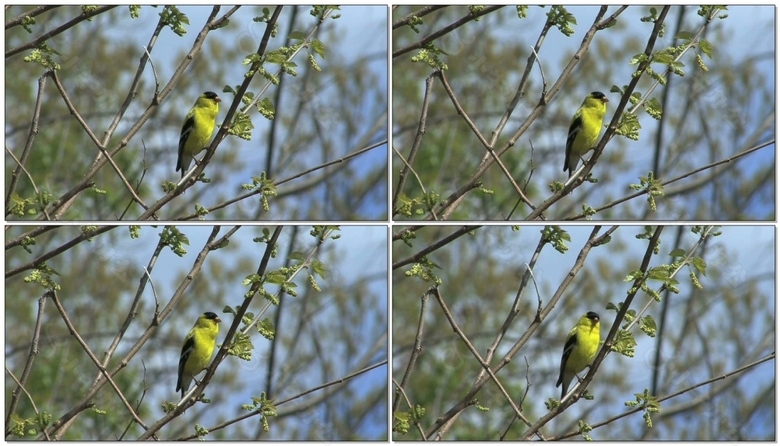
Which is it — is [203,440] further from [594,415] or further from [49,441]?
[594,415]

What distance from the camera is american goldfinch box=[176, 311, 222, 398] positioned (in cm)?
383

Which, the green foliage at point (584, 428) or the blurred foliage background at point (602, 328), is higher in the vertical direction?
the blurred foliage background at point (602, 328)

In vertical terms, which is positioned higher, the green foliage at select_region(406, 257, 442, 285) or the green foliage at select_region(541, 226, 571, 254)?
the green foliage at select_region(541, 226, 571, 254)

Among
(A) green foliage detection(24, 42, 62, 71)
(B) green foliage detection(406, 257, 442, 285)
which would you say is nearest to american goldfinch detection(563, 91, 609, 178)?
(B) green foliage detection(406, 257, 442, 285)

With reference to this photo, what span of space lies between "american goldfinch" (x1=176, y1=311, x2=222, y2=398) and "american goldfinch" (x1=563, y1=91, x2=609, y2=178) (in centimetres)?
142

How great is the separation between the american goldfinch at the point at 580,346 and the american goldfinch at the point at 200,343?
1.24 m

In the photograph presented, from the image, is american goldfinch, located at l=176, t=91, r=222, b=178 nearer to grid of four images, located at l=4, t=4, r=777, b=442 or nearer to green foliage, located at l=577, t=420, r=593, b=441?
grid of four images, located at l=4, t=4, r=777, b=442

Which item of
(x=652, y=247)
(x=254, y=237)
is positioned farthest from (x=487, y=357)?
(x=254, y=237)

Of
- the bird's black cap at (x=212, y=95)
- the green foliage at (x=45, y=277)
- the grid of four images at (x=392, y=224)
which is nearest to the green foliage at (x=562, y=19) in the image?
the grid of four images at (x=392, y=224)

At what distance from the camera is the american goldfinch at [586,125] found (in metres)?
3.87

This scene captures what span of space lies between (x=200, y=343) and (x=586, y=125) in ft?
5.17

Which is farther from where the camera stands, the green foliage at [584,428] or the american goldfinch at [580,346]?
the green foliage at [584,428]

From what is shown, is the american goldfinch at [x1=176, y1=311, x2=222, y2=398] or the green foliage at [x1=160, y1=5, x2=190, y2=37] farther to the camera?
the green foliage at [x1=160, y1=5, x2=190, y2=37]

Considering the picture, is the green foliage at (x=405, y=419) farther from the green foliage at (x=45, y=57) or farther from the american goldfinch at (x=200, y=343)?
the green foliage at (x=45, y=57)
